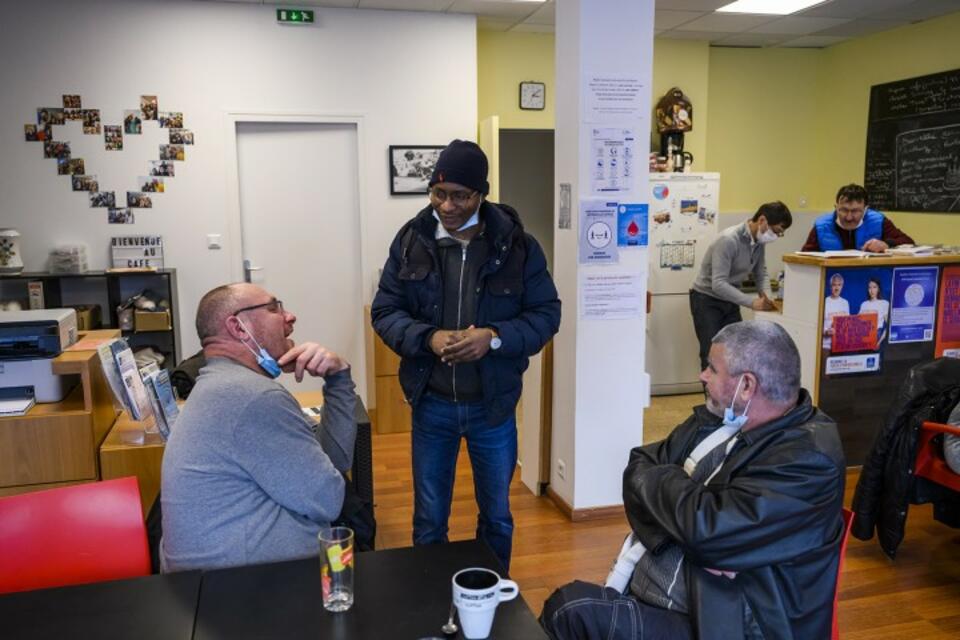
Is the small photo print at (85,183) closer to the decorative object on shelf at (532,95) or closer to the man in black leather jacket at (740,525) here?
the decorative object on shelf at (532,95)

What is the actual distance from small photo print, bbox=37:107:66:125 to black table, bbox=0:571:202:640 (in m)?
4.07

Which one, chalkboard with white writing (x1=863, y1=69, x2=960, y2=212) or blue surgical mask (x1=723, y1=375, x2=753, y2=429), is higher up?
chalkboard with white writing (x1=863, y1=69, x2=960, y2=212)

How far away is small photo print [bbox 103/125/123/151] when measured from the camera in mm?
4742

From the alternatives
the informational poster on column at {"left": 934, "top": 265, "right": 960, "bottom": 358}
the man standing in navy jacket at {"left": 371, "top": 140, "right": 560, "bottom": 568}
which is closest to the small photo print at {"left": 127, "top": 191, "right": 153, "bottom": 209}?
the man standing in navy jacket at {"left": 371, "top": 140, "right": 560, "bottom": 568}

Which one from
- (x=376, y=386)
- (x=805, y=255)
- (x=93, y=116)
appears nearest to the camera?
(x=805, y=255)

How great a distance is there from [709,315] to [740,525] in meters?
3.73

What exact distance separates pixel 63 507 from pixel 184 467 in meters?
0.37

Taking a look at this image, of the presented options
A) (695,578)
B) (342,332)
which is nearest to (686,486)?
(695,578)

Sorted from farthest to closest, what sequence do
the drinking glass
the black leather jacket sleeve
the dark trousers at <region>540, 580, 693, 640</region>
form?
the dark trousers at <region>540, 580, 693, 640</region>
the black leather jacket sleeve
the drinking glass

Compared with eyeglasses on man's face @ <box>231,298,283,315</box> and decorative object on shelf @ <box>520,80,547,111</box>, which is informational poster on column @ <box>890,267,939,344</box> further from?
eyeglasses on man's face @ <box>231,298,283,315</box>

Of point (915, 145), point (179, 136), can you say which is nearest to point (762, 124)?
point (915, 145)

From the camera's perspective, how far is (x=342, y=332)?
212 inches

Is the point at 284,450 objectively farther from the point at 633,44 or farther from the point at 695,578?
the point at 633,44

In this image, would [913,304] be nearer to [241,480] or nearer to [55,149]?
[241,480]
